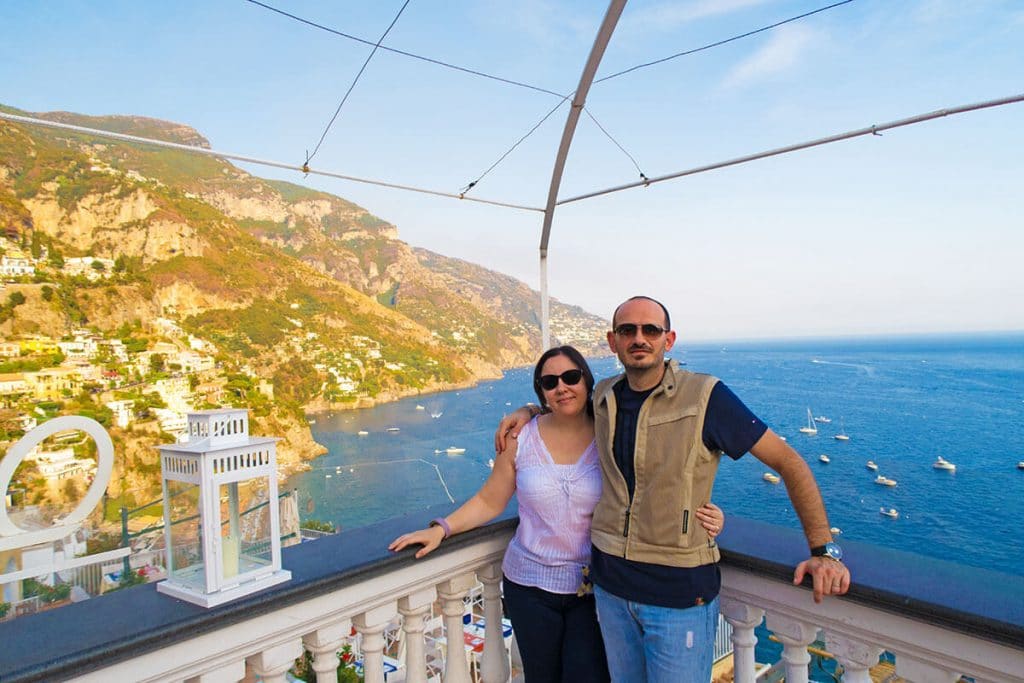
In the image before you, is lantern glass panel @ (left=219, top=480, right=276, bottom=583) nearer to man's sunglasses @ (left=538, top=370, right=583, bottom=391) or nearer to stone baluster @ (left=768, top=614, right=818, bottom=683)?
man's sunglasses @ (left=538, top=370, right=583, bottom=391)

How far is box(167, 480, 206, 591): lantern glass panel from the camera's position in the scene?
115cm

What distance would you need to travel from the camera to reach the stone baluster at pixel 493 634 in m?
1.67

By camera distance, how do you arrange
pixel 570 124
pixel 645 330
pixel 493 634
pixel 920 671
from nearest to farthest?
pixel 920 671 → pixel 645 330 → pixel 493 634 → pixel 570 124

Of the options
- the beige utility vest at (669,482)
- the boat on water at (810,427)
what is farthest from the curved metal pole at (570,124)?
the boat on water at (810,427)

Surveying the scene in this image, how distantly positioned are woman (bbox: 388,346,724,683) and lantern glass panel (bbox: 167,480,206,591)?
431 mm

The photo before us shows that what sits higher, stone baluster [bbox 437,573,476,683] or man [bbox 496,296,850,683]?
man [bbox 496,296,850,683]

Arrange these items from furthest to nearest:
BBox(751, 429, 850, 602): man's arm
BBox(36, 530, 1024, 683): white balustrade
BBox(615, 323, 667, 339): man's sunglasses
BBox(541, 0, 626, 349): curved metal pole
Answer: BBox(541, 0, 626, 349): curved metal pole
BBox(615, 323, 667, 339): man's sunglasses
BBox(751, 429, 850, 602): man's arm
BBox(36, 530, 1024, 683): white balustrade

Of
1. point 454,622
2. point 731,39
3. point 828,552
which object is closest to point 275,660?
point 454,622

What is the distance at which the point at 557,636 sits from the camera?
1.47 metres

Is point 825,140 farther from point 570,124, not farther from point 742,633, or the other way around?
point 742,633

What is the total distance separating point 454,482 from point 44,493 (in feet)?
91.1

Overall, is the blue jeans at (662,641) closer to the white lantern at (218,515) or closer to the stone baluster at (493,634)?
the stone baluster at (493,634)

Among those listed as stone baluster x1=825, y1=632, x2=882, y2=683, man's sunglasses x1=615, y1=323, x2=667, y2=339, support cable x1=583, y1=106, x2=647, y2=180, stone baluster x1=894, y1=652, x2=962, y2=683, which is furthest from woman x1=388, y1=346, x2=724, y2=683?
support cable x1=583, y1=106, x2=647, y2=180

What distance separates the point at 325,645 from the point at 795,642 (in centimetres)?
107
